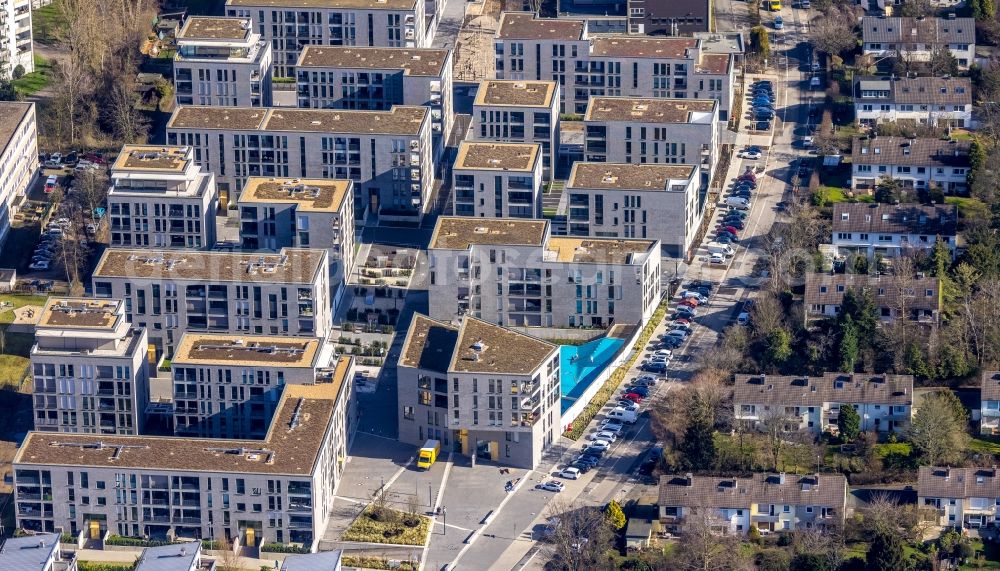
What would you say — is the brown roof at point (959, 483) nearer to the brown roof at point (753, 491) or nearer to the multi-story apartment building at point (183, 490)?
the brown roof at point (753, 491)

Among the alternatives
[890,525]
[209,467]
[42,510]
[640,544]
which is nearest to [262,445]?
[209,467]

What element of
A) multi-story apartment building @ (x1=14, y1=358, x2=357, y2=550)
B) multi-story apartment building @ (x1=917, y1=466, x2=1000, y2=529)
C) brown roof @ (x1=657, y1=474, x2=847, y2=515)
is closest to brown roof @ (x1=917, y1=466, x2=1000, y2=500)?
multi-story apartment building @ (x1=917, y1=466, x2=1000, y2=529)

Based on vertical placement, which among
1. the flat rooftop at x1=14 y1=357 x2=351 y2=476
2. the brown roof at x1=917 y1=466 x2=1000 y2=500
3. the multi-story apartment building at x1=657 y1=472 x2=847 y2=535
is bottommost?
the multi-story apartment building at x1=657 y1=472 x2=847 y2=535

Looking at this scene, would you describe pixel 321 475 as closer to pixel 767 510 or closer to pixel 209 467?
pixel 209 467

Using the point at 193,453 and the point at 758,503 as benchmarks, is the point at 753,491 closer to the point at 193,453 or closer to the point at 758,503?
the point at 758,503

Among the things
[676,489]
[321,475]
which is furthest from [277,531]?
[676,489]

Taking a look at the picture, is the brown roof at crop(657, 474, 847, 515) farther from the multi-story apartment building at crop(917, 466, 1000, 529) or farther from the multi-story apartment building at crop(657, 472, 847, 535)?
the multi-story apartment building at crop(917, 466, 1000, 529)

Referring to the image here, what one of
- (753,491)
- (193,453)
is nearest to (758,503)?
(753,491)
